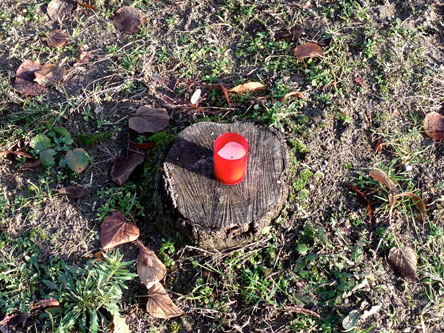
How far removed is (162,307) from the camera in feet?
7.88

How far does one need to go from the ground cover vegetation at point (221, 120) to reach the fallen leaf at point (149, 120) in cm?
1

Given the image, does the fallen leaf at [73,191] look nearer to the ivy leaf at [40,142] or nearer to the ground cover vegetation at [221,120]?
the ground cover vegetation at [221,120]

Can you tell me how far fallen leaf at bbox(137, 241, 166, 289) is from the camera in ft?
8.04

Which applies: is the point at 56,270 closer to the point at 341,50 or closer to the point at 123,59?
the point at 123,59

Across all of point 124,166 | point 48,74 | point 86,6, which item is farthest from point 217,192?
point 86,6

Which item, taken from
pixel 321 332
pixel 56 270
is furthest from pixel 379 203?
pixel 56 270

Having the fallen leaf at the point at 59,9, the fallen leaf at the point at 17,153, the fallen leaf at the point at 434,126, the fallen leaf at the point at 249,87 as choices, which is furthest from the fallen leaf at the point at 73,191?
the fallen leaf at the point at 434,126

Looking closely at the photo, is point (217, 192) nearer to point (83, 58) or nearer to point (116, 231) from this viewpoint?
point (116, 231)

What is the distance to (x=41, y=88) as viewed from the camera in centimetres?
311

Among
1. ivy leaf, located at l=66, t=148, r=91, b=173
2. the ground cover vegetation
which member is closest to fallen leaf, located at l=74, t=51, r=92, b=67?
the ground cover vegetation

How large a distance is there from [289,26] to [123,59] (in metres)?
1.10

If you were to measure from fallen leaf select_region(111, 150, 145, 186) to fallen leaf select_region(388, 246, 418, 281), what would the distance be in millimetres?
1396

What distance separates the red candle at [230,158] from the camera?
7.55 ft

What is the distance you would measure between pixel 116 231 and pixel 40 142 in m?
0.70
